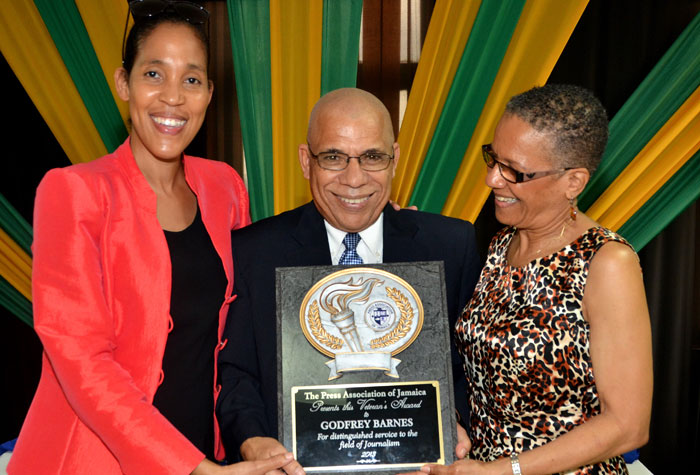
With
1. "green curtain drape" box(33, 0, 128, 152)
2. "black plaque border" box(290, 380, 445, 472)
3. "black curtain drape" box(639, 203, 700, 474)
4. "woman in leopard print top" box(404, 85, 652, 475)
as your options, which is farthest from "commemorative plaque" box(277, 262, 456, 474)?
"black curtain drape" box(639, 203, 700, 474)

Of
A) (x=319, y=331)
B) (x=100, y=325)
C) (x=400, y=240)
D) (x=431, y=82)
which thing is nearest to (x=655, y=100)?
(x=431, y=82)

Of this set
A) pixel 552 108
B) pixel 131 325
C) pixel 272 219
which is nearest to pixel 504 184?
pixel 552 108

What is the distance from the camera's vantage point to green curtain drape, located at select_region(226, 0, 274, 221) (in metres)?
2.97

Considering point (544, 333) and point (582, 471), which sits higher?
point (544, 333)

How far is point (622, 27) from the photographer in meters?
3.50

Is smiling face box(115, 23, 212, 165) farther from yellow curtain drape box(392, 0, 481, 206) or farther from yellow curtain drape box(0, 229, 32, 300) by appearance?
yellow curtain drape box(0, 229, 32, 300)

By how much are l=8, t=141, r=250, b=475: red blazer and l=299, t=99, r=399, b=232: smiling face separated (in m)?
0.53

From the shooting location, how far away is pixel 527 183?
1846mm

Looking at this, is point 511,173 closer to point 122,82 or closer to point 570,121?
point 570,121

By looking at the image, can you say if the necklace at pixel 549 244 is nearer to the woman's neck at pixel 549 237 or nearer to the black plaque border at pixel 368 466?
the woman's neck at pixel 549 237

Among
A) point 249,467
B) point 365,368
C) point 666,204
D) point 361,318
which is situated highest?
point 361,318

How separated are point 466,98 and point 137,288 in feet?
5.77

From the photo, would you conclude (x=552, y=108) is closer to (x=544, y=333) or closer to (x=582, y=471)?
(x=544, y=333)

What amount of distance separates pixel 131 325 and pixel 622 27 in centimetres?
303
